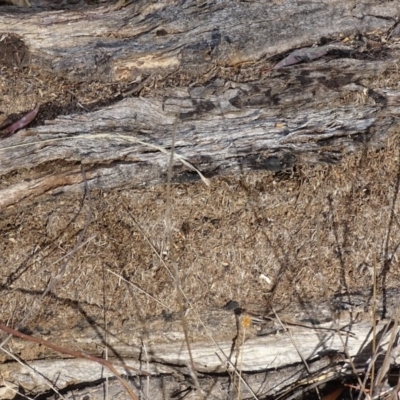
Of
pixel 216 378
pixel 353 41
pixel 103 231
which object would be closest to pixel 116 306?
pixel 103 231

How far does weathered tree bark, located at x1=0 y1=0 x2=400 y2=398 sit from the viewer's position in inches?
98.5

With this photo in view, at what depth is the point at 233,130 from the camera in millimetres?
2541

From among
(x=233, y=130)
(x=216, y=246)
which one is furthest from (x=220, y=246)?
(x=233, y=130)

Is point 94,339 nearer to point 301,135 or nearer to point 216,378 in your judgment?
point 216,378

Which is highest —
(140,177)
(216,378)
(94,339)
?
(140,177)

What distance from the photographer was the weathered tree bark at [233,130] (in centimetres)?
250

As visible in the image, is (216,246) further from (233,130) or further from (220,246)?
(233,130)

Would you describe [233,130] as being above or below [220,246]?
above

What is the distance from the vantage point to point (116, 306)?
2.49 m

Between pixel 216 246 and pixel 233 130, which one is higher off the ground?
pixel 233 130

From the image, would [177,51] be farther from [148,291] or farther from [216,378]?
[216,378]

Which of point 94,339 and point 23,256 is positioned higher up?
point 23,256

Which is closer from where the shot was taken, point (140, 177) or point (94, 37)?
point (140, 177)

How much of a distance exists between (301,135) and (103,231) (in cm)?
93
